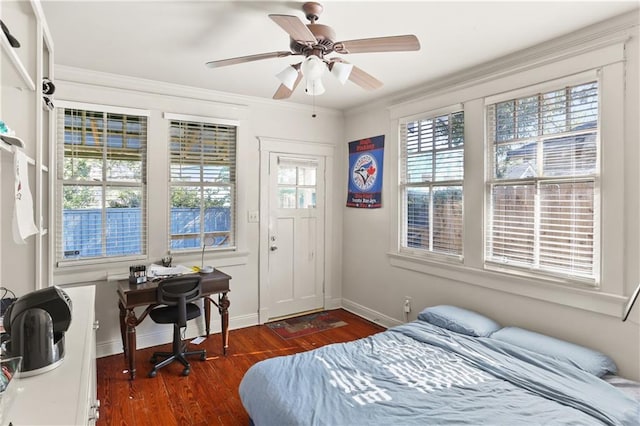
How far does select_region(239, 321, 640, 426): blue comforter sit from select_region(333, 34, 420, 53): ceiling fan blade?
195 centimetres

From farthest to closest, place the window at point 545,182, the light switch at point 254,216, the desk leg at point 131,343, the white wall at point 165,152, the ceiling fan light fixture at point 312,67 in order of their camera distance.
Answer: the light switch at point 254,216 < the white wall at point 165,152 < the desk leg at point 131,343 < the window at point 545,182 < the ceiling fan light fixture at point 312,67

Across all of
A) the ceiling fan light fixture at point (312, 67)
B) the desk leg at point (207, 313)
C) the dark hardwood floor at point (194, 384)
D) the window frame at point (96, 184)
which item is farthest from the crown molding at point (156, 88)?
the dark hardwood floor at point (194, 384)

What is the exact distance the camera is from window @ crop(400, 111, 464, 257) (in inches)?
131

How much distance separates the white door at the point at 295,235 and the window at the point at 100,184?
56.9 inches

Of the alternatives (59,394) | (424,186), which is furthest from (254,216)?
(59,394)

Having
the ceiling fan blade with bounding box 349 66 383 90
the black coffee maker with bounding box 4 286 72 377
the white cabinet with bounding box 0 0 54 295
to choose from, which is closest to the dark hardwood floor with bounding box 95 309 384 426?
the white cabinet with bounding box 0 0 54 295

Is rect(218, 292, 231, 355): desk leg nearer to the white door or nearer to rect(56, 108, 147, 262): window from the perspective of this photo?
the white door

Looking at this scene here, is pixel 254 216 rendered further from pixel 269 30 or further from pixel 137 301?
pixel 269 30

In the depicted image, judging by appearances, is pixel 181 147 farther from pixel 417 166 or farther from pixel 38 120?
pixel 417 166

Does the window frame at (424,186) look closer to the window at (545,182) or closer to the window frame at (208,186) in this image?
the window at (545,182)

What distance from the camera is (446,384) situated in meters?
2.05

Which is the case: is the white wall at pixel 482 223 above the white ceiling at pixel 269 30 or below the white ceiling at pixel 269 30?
below

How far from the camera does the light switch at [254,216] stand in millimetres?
4102

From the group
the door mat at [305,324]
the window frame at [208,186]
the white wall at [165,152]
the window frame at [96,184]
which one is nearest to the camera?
the window frame at [96,184]
